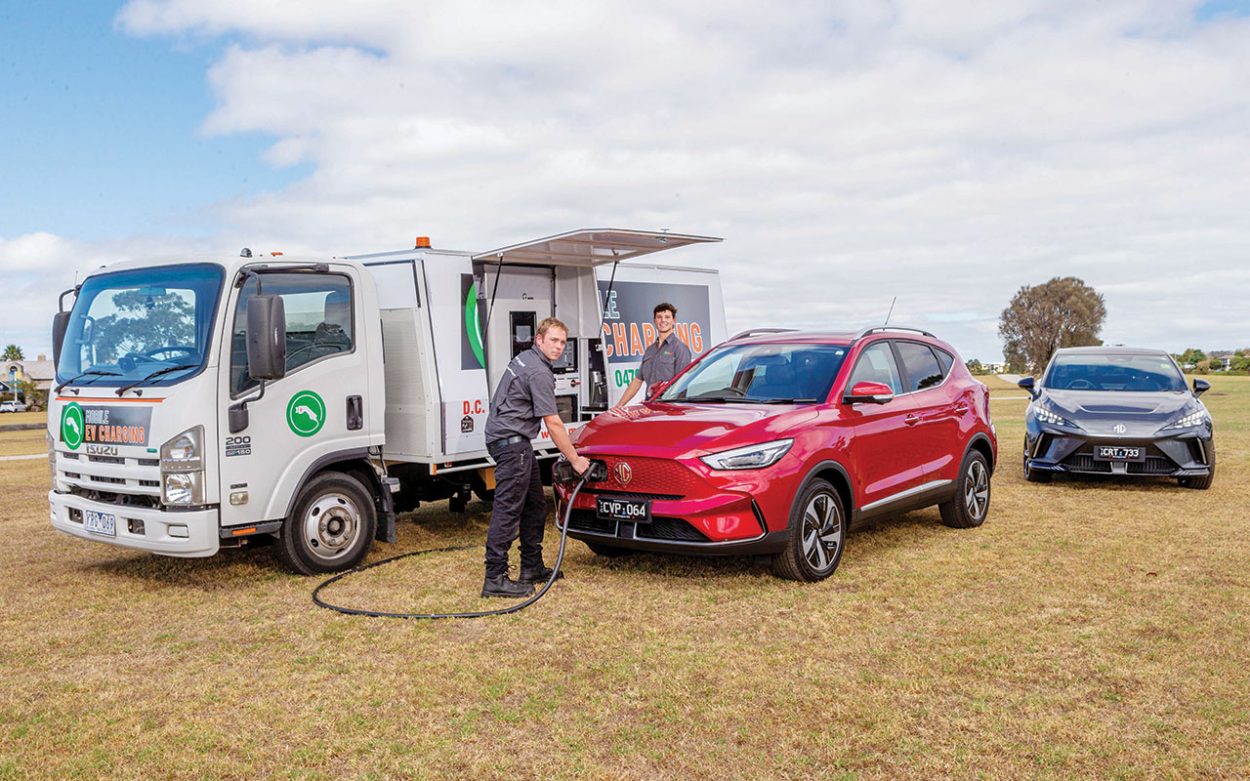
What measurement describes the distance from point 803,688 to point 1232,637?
100 inches

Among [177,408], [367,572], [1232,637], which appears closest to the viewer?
[1232,637]

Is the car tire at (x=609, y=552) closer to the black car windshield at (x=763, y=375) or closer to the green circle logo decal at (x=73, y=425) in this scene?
the black car windshield at (x=763, y=375)

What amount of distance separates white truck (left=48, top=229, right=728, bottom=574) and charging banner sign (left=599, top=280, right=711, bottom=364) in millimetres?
1027

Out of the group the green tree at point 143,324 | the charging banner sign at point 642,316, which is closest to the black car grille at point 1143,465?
the charging banner sign at point 642,316

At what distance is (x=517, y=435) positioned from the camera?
6578mm

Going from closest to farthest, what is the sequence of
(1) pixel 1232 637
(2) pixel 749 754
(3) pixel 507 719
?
(2) pixel 749 754 < (3) pixel 507 719 < (1) pixel 1232 637

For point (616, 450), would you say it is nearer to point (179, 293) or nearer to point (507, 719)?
point (507, 719)

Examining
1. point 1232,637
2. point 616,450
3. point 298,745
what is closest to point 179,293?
point 616,450

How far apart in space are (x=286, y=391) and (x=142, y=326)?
1.08m

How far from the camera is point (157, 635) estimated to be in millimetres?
5969

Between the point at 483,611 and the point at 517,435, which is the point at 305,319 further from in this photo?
the point at 483,611

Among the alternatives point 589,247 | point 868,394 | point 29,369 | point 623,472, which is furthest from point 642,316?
point 29,369

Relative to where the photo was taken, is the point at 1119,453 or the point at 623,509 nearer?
the point at 623,509

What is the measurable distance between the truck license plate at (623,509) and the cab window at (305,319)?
2.32 m
